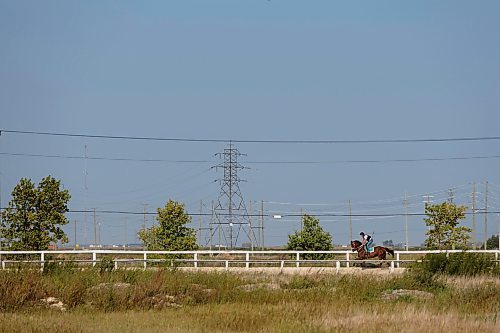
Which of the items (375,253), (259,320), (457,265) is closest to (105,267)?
(259,320)

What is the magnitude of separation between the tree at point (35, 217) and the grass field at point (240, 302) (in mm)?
31295

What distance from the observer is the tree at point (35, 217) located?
213 ft

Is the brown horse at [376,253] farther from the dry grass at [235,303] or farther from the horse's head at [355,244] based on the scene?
the dry grass at [235,303]

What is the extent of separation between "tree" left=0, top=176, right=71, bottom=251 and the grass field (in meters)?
31.3

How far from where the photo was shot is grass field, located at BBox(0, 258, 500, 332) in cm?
2169

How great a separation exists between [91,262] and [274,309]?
18.0 metres

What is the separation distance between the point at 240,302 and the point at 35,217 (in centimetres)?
3957

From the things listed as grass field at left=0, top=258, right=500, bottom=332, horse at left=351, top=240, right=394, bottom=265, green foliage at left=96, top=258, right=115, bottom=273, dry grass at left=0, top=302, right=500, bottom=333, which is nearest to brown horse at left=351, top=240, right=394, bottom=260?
horse at left=351, top=240, right=394, bottom=265

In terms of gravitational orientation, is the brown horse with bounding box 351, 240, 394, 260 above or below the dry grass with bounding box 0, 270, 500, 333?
above

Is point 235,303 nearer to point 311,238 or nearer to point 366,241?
point 366,241

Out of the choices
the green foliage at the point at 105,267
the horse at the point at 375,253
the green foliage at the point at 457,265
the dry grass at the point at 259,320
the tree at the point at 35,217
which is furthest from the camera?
the tree at the point at 35,217

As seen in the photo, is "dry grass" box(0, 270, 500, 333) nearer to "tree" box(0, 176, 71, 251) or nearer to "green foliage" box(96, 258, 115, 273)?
"green foliage" box(96, 258, 115, 273)

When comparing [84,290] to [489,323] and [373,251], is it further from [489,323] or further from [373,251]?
[373,251]

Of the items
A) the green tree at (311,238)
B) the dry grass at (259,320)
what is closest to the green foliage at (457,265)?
the dry grass at (259,320)
